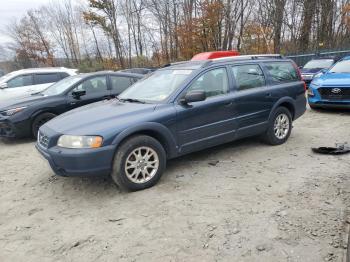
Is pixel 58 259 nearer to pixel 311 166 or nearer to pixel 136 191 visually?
pixel 136 191

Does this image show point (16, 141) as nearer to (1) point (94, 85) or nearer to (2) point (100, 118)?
(1) point (94, 85)

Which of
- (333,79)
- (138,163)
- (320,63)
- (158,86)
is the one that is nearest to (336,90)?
(333,79)

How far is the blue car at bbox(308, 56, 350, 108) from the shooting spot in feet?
27.1

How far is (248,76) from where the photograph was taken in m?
5.65

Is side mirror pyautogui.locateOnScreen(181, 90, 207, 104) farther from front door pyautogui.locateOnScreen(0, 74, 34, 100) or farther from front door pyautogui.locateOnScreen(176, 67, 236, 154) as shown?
front door pyautogui.locateOnScreen(0, 74, 34, 100)

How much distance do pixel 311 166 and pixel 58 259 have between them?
369 centimetres

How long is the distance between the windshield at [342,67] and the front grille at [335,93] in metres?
0.83

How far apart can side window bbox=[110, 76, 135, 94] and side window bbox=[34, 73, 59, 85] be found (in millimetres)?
3380

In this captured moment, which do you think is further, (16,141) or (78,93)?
(16,141)

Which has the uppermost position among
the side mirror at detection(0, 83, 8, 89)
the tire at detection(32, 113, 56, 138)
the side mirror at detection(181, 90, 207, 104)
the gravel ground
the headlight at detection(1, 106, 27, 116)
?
the side mirror at detection(0, 83, 8, 89)

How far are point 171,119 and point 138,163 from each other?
0.77m

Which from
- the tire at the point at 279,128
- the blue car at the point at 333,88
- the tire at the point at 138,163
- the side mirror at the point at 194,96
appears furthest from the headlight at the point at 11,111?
the blue car at the point at 333,88

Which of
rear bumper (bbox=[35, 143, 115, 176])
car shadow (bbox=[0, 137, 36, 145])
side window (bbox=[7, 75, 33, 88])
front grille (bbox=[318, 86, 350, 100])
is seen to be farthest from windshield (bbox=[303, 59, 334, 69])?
rear bumper (bbox=[35, 143, 115, 176])

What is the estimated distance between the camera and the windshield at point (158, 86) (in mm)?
4867
